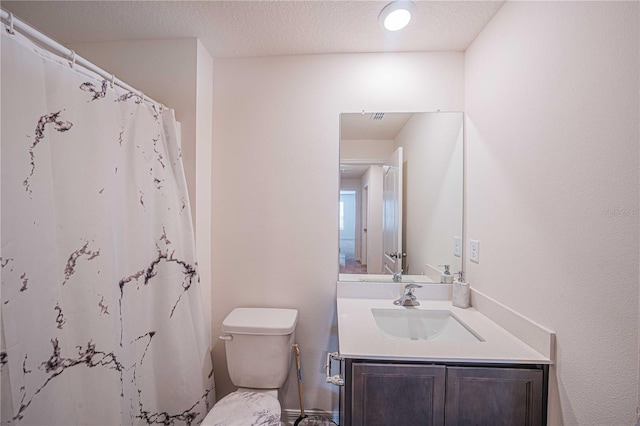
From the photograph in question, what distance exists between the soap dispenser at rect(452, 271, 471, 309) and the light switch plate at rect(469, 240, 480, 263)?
15 centimetres

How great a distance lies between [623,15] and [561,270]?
0.74 meters

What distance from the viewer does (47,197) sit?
75 cm

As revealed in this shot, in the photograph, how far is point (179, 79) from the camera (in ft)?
4.54

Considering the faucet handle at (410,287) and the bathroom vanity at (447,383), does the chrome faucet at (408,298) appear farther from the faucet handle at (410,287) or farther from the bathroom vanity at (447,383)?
the bathroom vanity at (447,383)

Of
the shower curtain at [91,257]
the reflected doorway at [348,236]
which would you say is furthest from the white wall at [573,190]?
the shower curtain at [91,257]

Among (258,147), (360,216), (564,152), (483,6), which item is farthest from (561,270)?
(258,147)

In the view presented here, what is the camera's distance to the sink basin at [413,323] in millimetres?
1295

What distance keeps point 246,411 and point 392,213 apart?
1.28 metres

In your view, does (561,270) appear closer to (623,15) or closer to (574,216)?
(574,216)

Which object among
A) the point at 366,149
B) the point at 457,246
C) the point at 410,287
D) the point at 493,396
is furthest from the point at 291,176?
the point at 493,396

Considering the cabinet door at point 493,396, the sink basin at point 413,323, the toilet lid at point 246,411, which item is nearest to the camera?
the cabinet door at point 493,396

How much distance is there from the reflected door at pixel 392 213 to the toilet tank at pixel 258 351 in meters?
0.70

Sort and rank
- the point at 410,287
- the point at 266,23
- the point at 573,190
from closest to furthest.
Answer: the point at 573,190 < the point at 266,23 < the point at 410,287

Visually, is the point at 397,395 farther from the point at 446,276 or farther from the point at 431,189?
the point at 431,189
